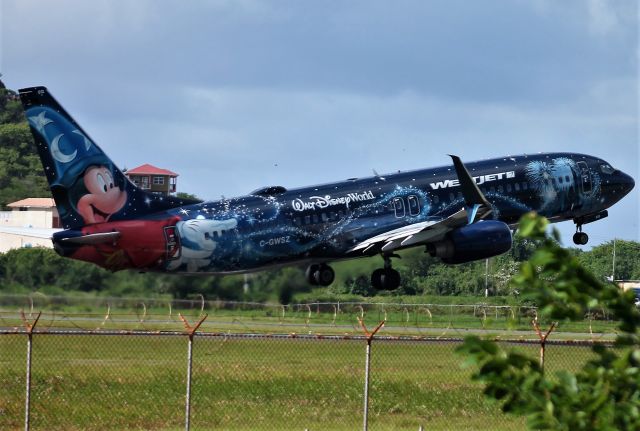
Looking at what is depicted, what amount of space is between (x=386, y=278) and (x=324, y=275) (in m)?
4.34

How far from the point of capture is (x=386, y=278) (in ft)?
176

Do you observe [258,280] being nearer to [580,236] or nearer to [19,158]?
[580,236]

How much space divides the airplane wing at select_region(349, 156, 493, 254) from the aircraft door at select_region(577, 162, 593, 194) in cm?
598

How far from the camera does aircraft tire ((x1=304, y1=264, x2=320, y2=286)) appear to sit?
4772 cm

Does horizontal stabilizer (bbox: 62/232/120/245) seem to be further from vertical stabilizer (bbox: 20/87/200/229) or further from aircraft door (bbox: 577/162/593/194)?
aircraft door (bbox: 577/162/593/194)

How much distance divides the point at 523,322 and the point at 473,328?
8168mm

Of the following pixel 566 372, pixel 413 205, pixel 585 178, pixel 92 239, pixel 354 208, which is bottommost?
pixel 566 372

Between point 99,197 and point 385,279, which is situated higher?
point 99,197

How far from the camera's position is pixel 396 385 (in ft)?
119

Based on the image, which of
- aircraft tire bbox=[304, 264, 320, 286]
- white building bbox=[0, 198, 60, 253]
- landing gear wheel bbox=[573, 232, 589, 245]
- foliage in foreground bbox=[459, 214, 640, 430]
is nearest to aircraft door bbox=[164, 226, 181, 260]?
white building bbox=[0, 198, 60, 253]

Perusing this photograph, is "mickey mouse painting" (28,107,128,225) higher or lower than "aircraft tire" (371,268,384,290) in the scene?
higher

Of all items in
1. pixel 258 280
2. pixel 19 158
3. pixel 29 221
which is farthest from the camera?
pixel 19 158

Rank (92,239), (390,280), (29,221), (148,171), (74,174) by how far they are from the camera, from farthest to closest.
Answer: (148,171)
(29,221)
(390,280)
(74,174)
(92,239)

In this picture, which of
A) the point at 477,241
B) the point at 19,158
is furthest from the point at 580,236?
the point at 19,158
